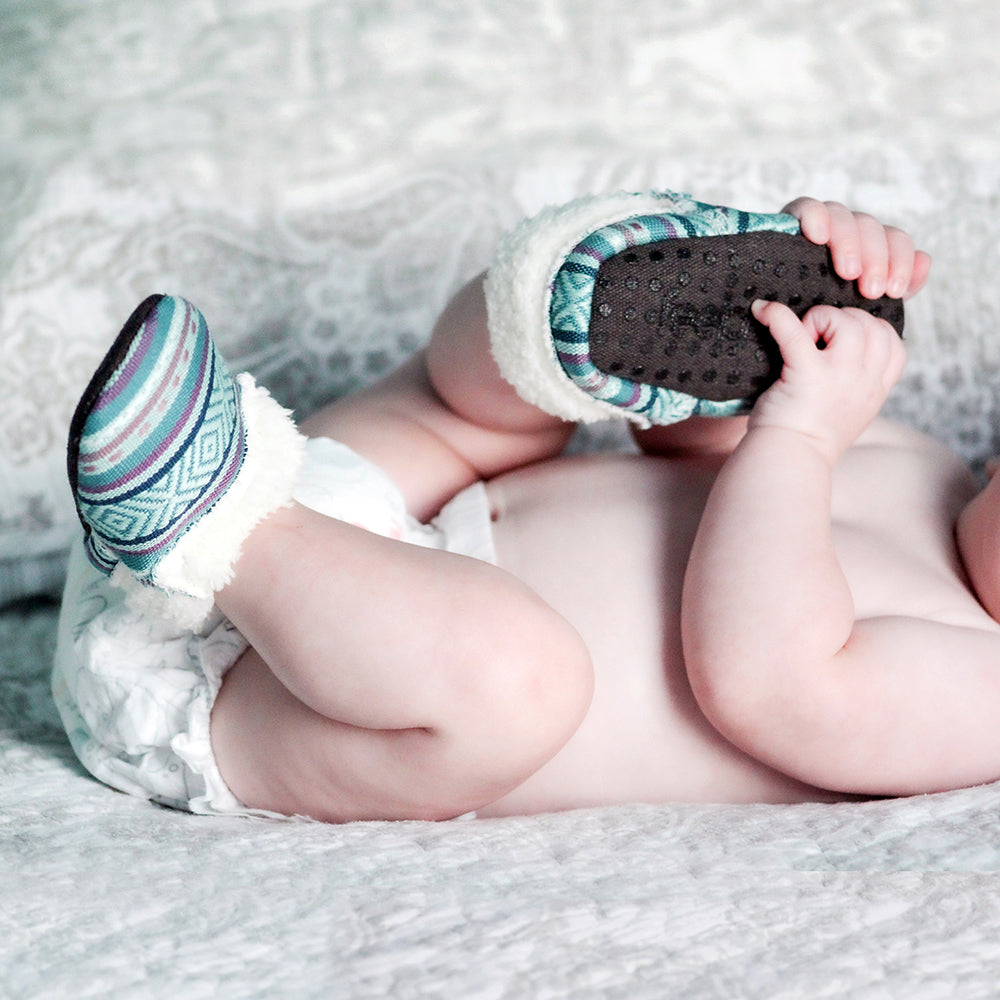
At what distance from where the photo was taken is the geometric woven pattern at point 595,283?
67 cm

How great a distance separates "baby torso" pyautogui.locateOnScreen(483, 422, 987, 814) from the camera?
704 millimetres

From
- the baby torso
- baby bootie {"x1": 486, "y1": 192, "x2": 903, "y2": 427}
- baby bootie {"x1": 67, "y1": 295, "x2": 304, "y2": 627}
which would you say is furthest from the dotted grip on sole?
baby bootie {"x1": 67, "y1": 295, "x2": 304, "y2": 627}

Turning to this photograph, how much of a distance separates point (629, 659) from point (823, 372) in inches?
8.6

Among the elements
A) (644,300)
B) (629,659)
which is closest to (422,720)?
(629,659)

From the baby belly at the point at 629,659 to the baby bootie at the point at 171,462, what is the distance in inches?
8.8

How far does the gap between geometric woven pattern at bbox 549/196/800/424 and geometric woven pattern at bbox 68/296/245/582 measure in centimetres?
21

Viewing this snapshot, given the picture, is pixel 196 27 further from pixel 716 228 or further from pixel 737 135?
pixel 716 228

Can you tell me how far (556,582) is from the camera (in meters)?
0.74

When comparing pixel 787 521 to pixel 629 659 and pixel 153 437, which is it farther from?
pixel 153 437

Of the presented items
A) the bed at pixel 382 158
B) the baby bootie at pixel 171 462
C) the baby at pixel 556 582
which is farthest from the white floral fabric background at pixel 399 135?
the baby bootie at pixel 171 462

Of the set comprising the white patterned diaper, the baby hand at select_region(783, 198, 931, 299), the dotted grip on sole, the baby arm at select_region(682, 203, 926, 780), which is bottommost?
the white patterned diaper

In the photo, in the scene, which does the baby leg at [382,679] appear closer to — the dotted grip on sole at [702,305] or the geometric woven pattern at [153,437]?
the geometric woven pattern at [153,437]

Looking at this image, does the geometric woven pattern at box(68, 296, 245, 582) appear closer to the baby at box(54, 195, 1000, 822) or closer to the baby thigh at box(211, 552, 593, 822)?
the baby at box(54, 195, 1000, 822)

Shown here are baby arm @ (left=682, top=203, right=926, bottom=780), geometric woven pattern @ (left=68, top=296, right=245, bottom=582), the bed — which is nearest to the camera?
geometric woven pattern @ (left=68, top=296, right=245, bottom=582)
